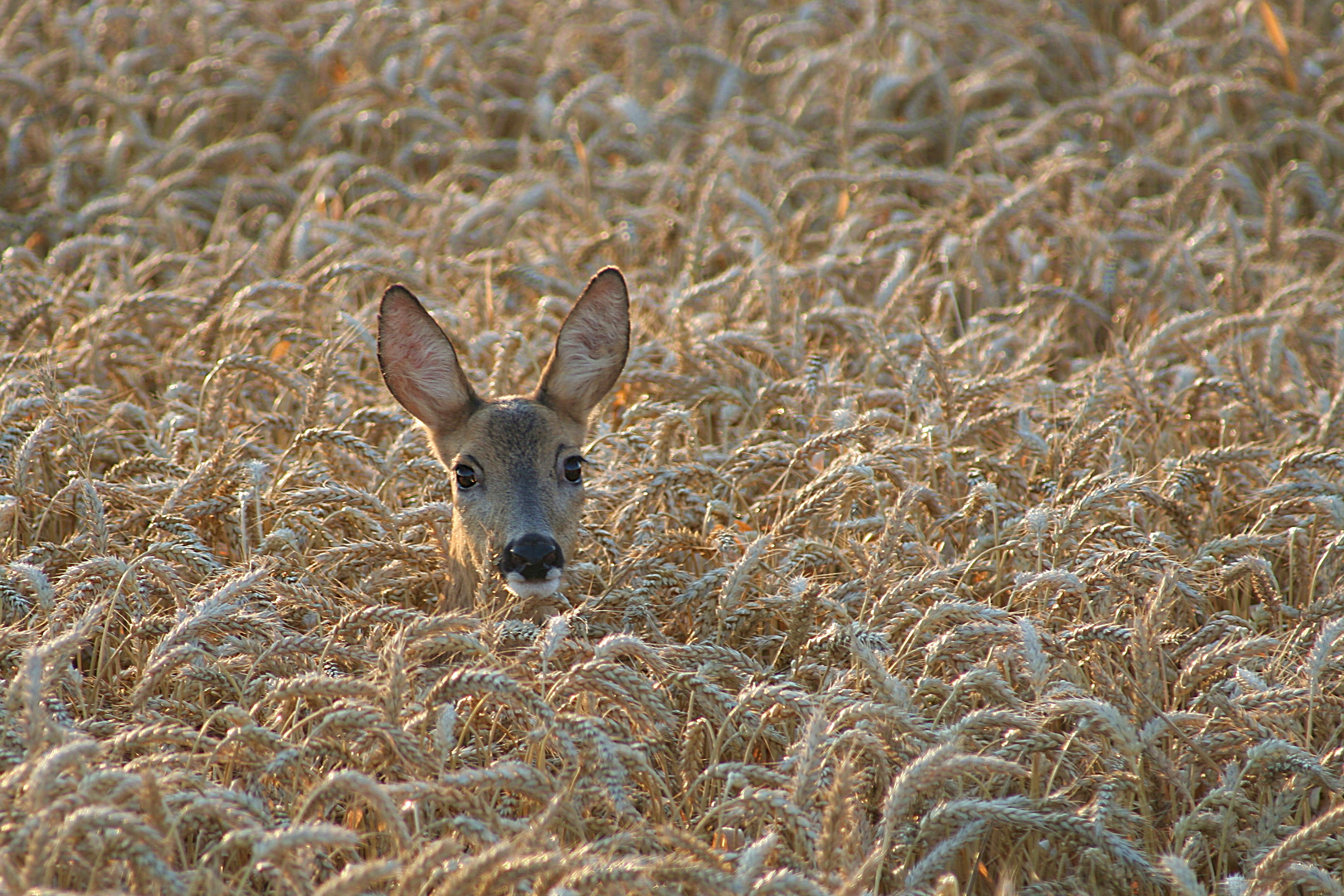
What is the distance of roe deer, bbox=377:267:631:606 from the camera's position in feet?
16.2

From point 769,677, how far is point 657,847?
0.99m

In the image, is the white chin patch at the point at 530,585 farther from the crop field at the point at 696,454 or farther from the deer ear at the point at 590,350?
the deer ear at the point at 590,350

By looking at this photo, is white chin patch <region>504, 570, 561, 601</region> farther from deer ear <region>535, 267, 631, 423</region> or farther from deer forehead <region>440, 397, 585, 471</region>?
deer ear <region>535, 267, 631, 423</region>

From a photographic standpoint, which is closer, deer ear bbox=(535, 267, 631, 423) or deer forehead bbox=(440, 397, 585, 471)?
deer forehead bbox=(440, 397, 585, 471)

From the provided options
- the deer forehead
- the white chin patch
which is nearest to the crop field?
the white chin patch

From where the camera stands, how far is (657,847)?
3709 millimetres

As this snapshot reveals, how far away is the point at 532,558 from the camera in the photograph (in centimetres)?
478

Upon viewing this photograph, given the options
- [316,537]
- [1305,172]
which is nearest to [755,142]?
[1305,172]

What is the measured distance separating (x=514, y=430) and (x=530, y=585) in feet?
2.51

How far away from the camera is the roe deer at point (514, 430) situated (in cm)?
494

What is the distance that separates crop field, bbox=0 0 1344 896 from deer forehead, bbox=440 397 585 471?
0.29m

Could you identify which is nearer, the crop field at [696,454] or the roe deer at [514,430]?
the crop field at [696,454]

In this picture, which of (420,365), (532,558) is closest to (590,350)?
(420,365)

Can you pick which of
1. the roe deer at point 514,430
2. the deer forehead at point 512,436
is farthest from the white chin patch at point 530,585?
the deer forehead at point 512,436
